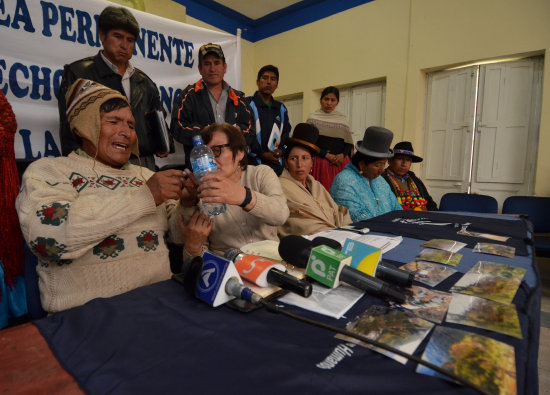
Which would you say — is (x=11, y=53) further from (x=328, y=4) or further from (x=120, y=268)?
(x=328, y=4)

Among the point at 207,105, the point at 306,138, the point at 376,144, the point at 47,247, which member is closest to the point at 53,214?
the point at 47,247

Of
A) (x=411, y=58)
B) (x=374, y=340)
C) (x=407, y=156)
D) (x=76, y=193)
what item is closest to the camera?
(x=374, y=340)

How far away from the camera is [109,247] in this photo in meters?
1.07

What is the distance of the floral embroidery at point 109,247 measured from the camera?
105 cm

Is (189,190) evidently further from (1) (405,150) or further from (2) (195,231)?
(1) (405,150)

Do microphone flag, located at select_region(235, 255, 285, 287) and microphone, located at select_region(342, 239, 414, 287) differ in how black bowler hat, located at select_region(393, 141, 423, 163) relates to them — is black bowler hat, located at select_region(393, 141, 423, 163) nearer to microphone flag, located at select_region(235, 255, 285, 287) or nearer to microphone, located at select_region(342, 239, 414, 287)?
microphone, located at select_region(342, 239, 414, 287)

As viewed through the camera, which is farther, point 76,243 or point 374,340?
point 76,243

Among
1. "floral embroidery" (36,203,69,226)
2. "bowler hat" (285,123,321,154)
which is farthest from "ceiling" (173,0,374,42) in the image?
"floral embroidery" (36,203,69,226)

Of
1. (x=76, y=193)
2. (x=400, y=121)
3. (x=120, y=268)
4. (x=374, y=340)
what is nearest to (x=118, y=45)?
(x=76, y=193)

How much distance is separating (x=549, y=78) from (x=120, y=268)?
465 centimetres

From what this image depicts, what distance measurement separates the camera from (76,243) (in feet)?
2.93

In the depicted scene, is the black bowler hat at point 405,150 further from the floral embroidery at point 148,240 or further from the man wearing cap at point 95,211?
the floral embroidery at point 148,240

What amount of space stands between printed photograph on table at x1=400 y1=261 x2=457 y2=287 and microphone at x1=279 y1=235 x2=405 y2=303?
228mm

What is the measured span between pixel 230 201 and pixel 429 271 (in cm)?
72
